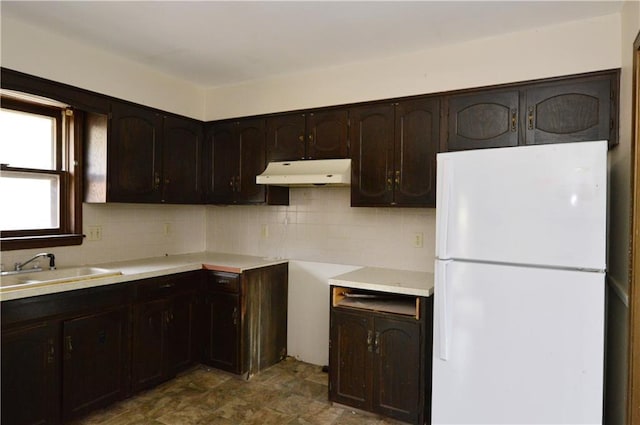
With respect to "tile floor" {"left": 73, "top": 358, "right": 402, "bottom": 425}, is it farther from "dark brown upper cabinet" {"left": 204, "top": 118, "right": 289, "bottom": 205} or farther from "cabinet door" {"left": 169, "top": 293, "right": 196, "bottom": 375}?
"dark brown upper cabinet" {"left": 204, "top": 118, "right": 289, "bottom": 205}

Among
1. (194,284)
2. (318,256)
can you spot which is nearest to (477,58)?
(318,256)

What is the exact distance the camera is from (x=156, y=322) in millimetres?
2967

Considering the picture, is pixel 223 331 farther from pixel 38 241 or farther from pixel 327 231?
pixel 38 241

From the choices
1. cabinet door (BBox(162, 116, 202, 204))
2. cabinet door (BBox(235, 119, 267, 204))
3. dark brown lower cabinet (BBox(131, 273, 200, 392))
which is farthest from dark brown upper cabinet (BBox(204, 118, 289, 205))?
dark brown lower cabinet (BBox(131, 273, 200, 392))

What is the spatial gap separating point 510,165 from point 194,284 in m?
2.50

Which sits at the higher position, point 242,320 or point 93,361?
point 242,320

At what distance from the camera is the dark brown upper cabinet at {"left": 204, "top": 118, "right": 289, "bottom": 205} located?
3545 millimetres

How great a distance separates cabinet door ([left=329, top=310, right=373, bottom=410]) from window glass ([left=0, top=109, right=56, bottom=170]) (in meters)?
2.42

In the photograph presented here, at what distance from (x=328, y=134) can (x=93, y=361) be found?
7.54 feet

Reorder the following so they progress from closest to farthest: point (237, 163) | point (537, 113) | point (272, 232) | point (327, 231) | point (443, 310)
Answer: point (443, 310) → point (537, 113) → point (327, 231) → point (237, 163) → point (272, 232)

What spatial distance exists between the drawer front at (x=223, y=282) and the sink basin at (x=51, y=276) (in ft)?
2.41

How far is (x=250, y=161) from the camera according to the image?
3.59 m

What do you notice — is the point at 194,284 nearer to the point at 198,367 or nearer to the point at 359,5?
the point at 198,367

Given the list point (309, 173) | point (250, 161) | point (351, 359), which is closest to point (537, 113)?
point (309, 173)
